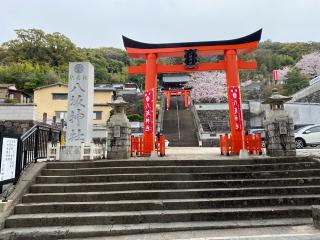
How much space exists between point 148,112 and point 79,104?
3.08 meters

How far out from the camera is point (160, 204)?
6.63m

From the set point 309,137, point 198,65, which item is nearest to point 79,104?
point 198,65

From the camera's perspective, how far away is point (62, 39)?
5275 cm

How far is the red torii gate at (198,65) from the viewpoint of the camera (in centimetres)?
1172

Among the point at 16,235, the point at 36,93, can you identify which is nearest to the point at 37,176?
the point at 16,235

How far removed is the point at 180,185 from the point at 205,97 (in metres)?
41.7

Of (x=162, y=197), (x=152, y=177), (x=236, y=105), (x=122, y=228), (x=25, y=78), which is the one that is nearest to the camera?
(x=122, y=228)

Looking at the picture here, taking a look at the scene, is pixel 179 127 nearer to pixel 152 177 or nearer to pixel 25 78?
pixel 152 177

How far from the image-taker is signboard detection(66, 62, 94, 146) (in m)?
10.3

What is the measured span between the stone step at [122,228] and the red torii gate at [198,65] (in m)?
5.69

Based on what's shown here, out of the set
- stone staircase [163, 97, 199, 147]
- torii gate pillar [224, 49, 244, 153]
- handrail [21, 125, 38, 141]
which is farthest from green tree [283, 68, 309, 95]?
handrail [21, 125, 38, 141]

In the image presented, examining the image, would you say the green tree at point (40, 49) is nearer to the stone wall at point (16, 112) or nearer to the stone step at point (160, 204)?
the stone wall at point (16, 112)

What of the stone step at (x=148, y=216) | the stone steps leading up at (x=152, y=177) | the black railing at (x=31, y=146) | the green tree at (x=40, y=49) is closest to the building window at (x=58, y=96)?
the green tree at (x=40, y=49)

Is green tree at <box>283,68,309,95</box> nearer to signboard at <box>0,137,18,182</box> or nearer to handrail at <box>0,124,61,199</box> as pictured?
handrail at <box>0,124,61,199</box>
